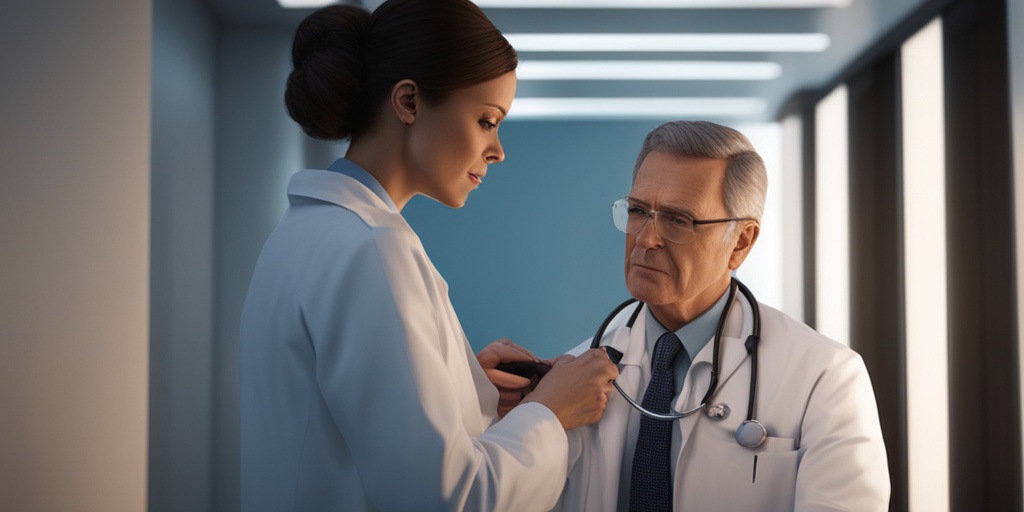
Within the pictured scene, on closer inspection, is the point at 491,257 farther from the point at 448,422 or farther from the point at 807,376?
the point at 448,422

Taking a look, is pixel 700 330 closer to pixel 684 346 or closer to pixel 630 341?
pixel 684 346

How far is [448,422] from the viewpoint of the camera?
3.26ft

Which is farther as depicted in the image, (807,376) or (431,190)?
(807,376)

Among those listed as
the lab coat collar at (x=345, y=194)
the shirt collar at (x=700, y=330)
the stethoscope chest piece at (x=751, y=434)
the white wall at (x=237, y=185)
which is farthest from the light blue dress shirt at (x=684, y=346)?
the white wall at (x=237, y=185)

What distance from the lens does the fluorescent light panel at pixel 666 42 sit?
342 centimetres

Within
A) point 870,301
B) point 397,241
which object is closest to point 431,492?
point 397,241

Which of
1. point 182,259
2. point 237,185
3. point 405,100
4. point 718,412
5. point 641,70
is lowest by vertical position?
point 718,412

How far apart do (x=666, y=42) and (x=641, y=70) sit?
0.61 feet

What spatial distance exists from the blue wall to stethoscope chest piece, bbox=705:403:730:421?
199 cm

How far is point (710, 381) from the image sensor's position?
162cm

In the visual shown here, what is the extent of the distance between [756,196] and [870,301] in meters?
2.30

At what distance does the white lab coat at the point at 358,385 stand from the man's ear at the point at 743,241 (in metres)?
0.81

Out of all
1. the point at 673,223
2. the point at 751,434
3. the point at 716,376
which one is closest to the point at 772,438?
the point at 751,434

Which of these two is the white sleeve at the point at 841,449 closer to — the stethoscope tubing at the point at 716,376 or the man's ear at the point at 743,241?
the stethoscope tubing at the point at 716,376
